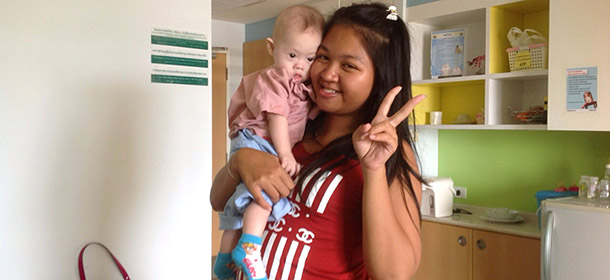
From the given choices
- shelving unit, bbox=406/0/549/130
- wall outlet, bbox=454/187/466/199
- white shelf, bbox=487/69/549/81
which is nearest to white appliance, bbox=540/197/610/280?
shelving unit, bbox=406/0/549/130

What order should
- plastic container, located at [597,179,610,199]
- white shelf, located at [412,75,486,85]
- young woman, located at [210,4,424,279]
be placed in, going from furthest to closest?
white shelf, located at [412,75,486,85], plastic container, located at [597,179,610,199], young woman, located at [210,4,424,279]

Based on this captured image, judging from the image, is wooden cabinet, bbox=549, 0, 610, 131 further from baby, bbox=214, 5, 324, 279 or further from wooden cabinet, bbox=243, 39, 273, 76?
wooden cabinet, bbox=243, 39, 273, 76

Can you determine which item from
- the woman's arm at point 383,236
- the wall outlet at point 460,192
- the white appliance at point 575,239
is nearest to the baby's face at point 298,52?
the woman's arm at point 383,236

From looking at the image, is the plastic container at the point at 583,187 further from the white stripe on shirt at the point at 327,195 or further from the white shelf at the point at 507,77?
the white stripe on shirt at the point at 327,195

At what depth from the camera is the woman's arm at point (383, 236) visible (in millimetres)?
1057

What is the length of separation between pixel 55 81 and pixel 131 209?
0.53m

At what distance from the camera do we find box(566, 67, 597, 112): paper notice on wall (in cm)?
264

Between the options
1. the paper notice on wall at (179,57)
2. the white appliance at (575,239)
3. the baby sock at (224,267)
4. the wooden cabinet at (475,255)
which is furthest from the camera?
the wooden cabinet at (475,255)

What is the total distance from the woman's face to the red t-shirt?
0.13 m

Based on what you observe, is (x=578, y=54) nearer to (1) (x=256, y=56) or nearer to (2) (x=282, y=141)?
(2) (x=282, y=141)

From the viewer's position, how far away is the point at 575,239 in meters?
2.49

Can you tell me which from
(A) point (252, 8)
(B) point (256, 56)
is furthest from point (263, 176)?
(B) point (256, 56)

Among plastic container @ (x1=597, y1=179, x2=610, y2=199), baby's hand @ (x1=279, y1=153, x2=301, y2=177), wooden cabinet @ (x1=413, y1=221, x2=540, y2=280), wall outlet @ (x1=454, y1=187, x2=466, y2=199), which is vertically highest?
baby's hand @ (x1=279, y1=153, x2=301, y2=177)

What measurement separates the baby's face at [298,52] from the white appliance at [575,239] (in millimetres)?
1770
